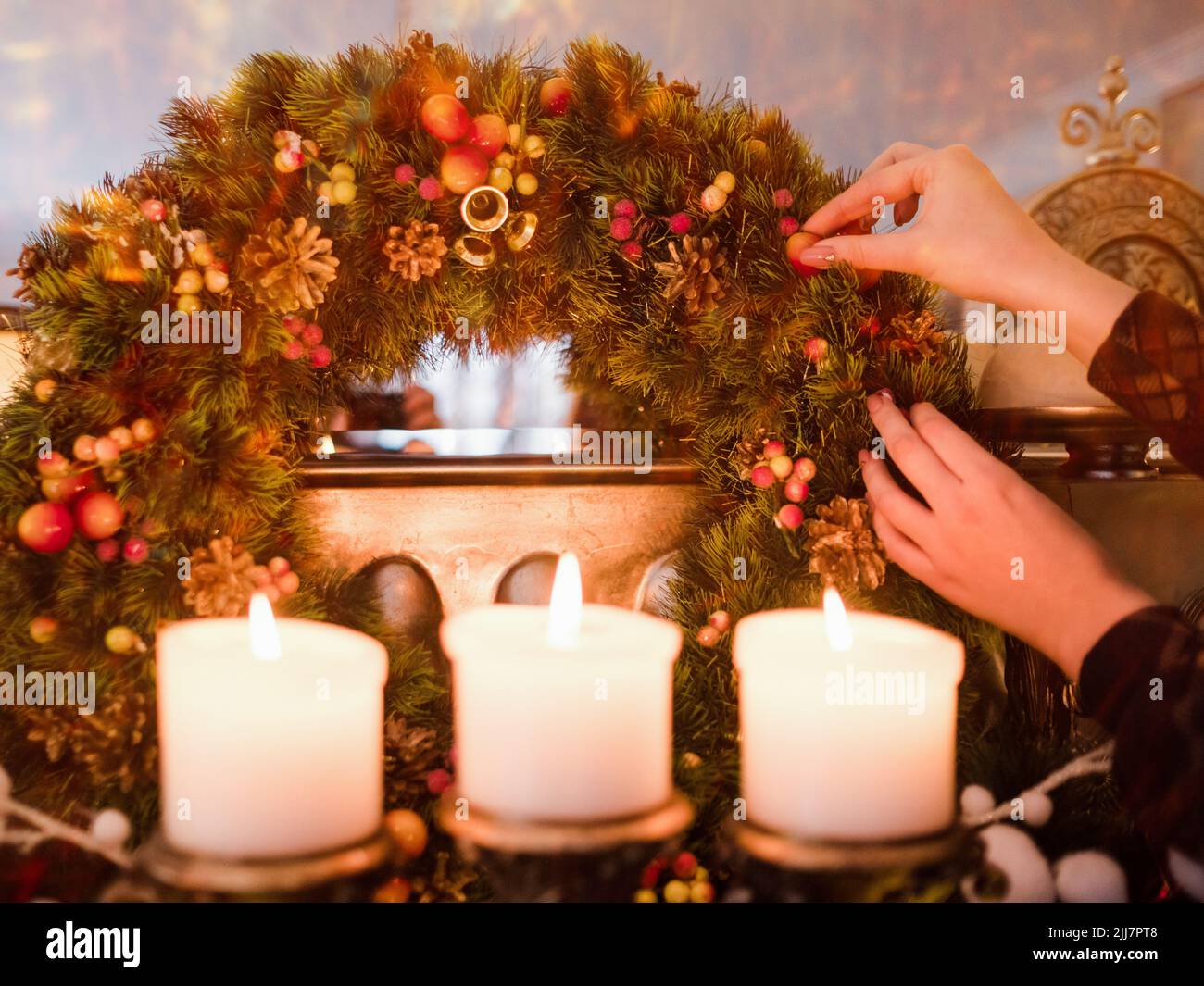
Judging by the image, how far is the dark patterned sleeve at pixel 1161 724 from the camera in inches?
20.3

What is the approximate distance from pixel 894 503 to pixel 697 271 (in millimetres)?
244

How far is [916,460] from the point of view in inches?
24.9

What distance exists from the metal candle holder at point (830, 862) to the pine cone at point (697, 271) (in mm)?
429

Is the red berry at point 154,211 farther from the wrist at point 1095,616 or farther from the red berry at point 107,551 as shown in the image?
the wrist at point 1095,616

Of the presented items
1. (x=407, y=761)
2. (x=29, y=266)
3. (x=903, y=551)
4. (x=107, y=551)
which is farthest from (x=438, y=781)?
(x=29, y=266)

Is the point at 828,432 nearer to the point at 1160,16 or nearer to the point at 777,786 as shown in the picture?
the point at 777,786

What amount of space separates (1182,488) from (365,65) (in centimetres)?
81

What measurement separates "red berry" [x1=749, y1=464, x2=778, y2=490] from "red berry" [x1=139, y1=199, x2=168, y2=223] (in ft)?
1.66

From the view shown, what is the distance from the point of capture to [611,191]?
69 centimetres

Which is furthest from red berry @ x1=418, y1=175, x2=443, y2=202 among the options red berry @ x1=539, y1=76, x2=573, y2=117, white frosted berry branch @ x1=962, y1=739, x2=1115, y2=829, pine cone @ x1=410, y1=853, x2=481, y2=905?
white frosted berry branch @ x1=962, y1=739, x2=1115, y2=829

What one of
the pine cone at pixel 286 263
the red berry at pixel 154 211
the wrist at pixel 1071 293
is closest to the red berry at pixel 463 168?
the pine cone at pixel 286 263

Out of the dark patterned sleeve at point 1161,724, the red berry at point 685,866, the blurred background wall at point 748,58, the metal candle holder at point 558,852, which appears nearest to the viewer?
the metal candle holder at point 558,852

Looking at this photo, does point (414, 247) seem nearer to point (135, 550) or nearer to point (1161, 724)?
point (135, 550)
